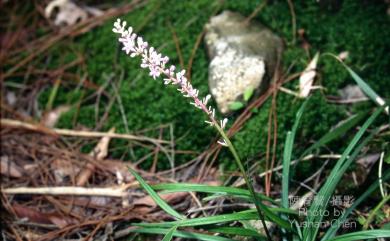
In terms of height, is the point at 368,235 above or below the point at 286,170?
below

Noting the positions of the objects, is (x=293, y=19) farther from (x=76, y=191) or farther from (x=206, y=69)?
(x=76, y=191)

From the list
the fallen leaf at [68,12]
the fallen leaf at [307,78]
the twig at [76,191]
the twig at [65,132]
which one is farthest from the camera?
the fallen leaf at [68,12]

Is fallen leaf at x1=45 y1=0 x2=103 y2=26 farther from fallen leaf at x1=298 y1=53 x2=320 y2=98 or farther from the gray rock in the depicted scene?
fallen leaf at x1=298 y1=53 x2=320 y2=98

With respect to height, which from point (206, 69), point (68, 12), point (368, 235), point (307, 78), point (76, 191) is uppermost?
point (68, 12)

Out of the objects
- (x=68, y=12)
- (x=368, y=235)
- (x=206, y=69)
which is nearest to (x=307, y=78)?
(x=206, y=69)

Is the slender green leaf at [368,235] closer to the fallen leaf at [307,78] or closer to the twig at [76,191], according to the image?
the fallen leaf at [307,78]

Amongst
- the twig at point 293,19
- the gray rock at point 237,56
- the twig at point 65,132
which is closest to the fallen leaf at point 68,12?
the twig at point 65,132
